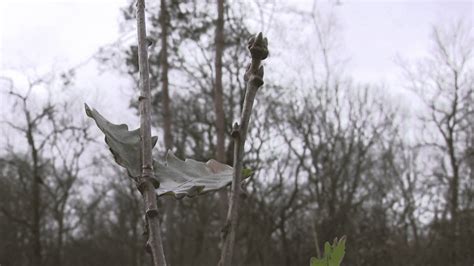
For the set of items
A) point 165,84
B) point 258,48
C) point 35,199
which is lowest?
point 258,48

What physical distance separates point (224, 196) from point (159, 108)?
395cm

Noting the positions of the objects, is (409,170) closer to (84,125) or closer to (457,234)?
(457,234)

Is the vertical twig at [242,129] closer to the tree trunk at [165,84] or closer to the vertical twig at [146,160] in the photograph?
the vertical twig at [146,160]

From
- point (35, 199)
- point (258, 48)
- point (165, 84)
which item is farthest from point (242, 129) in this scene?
point (35, 199)

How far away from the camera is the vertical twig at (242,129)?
0.31 meters

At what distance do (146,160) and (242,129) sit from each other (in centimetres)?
8

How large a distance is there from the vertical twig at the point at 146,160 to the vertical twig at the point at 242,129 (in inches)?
1.6

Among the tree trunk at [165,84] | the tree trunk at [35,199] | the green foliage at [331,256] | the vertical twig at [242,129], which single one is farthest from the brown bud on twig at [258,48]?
the tree trunk at [35,199]

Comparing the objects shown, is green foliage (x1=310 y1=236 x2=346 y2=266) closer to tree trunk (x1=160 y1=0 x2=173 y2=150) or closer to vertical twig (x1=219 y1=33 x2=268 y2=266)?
vertical twig (x1=219 y1=33 x2=268 y2=266)

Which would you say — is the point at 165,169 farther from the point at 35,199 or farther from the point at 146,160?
the point at 35,199

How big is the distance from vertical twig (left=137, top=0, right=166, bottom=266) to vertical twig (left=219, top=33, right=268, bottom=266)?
4 cm

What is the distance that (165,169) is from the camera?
1.29 feet

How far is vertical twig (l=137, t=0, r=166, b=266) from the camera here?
0.33m

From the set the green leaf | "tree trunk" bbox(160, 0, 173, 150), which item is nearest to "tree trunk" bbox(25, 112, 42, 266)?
"tree trunk" bbox(160, 0, 173, 150)
